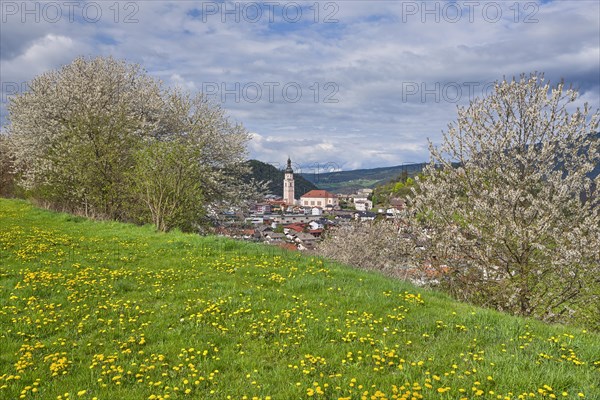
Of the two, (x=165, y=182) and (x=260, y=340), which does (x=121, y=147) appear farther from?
(x=260, y=340)

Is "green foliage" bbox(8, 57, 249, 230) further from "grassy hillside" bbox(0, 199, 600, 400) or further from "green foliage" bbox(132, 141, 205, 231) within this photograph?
"grassy hillside" bbox(0, 199, 600, 400)

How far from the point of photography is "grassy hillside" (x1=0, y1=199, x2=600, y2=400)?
17.8 feet

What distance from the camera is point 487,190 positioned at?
1459 centimetres

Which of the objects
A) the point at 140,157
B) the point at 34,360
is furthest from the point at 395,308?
the point at 140,157

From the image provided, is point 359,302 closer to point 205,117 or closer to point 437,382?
point 437,382

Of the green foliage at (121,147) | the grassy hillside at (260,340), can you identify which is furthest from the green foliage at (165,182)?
the grassy hillside at (260,340)

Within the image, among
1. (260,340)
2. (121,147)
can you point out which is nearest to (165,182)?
(121,147)

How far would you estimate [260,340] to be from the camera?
6.95 meters

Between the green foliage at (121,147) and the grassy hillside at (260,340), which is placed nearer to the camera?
the grassy hillside at (260,340)

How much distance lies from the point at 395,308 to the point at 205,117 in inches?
1150

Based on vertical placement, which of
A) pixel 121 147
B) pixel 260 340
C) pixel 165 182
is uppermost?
pixel 121 147

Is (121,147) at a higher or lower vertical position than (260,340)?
higher

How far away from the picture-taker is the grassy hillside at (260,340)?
541 centimetres

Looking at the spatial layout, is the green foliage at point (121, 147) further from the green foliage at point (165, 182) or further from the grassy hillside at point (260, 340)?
the grassy hillside at point (260, 340)
